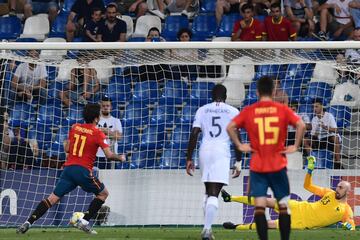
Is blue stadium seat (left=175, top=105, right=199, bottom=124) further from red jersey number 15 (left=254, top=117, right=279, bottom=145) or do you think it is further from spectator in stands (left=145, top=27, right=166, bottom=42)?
red jersey number 15 (left=254, top=117, right=279, bottom=145)

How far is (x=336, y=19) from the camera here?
2158 centimetres

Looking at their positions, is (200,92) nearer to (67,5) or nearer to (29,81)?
(29,81)

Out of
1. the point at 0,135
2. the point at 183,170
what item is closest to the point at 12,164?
the point at 0,135

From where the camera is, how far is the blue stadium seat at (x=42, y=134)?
1897 centimetres

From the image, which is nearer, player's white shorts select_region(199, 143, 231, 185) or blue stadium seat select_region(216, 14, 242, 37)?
player's white shorts select_region(199, 143, 231, 185)

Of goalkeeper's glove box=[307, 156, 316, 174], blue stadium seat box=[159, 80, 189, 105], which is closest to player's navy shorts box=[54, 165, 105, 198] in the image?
goalkeeper's glove box=[307, 156, 316, 174]

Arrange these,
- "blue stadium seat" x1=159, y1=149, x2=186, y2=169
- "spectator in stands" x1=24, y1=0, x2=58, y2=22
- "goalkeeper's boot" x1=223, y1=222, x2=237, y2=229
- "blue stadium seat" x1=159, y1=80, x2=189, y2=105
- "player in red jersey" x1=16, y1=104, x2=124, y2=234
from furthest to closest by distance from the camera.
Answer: "spectator in stands" x1=24, y1=0, x2=58, y2=22 < "blue stadium seat" x1=159, y1=80, x2=189, y2=105 < "blue stadium seat" x1=159, y1=149, x2=186, y2=169 < "goalkeeper's boot" x1=223, y1=222, x2=237, y2=229 < "player in red jersey" x1=16, y1=104, x2=124, y2=234

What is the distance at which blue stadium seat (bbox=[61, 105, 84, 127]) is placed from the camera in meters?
19.0

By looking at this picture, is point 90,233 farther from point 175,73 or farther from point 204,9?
point 204,9

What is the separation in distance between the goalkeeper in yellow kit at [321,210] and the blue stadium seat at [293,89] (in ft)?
7.26

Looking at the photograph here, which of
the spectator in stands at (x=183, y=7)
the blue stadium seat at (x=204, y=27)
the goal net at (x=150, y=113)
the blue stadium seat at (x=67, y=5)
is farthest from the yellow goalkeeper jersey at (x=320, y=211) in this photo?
the blue stadium seat at (x=67, y=5)

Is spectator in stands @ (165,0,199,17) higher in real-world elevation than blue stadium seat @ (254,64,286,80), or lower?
higher

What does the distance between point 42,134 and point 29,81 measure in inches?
37.6

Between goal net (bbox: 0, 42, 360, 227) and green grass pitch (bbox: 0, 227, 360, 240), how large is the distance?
1.24m
